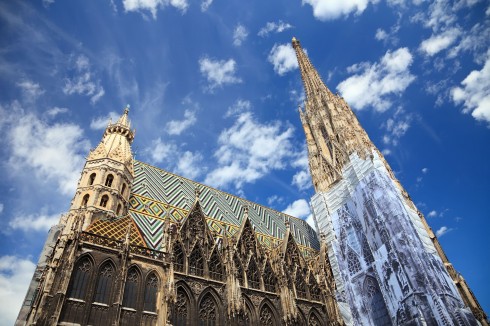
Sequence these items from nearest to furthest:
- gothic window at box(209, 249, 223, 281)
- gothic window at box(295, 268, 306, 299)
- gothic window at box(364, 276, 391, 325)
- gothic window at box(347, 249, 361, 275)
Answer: gothic window at box(209, 249, 223, 281) → gothic window at box(364, 276, 391, 325) → gothic window at box(295, 268, 306, 299) → gothic window at box(347, 249, 361, 275)

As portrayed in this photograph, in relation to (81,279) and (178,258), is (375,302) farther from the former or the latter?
(81,279)

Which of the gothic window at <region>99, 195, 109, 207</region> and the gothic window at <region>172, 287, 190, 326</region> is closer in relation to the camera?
the gothic window at <region>172, 287, 190, 326</region>

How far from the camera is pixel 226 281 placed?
722 inches

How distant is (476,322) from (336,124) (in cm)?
1920

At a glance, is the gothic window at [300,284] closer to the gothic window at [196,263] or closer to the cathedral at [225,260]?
the cathedral at [225,260]

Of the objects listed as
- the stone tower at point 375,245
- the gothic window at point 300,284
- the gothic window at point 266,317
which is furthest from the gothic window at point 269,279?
the stone tower at point 375,245

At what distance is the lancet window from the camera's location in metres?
20.1

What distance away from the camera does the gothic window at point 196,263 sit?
58.6 ft

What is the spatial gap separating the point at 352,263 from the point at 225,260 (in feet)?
33.2

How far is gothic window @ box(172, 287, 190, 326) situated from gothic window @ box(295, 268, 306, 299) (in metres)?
7.84

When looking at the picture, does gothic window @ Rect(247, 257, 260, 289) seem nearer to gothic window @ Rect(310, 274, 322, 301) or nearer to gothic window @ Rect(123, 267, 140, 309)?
gothic window @ Rect(310, 274, 322, 301)

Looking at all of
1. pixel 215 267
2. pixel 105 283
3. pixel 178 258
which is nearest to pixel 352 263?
pixel 215 267

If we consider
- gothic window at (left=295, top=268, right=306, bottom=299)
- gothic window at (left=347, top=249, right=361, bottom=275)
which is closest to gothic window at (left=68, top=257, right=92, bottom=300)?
gothic window at (left=295, top=268, right=306, bottom=299)

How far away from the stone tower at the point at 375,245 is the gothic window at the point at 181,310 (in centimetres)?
1180
